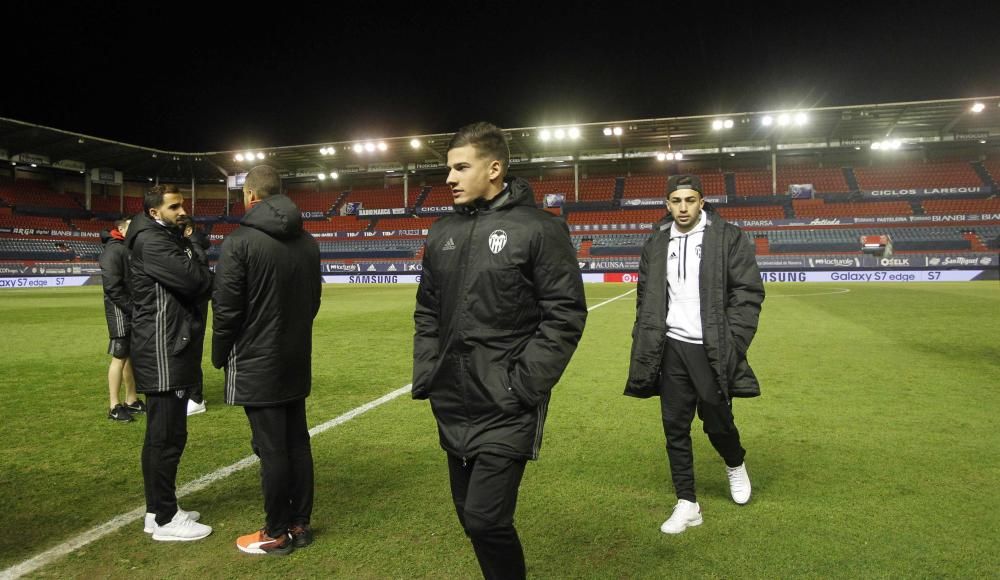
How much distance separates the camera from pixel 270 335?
10.3 ft

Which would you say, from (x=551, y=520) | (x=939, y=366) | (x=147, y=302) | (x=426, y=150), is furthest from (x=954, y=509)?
(x=426, y=150)

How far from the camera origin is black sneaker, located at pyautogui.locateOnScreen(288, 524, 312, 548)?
331 centimetres

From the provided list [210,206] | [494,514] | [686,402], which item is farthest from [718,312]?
[210,206]

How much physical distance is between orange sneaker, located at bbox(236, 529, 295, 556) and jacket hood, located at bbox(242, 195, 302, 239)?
162 centimetres

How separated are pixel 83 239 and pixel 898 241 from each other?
60.4 metres

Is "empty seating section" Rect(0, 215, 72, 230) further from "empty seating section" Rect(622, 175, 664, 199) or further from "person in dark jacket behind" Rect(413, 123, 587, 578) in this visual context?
"person in dark jacket behind" Rect(413, 123, 587, 578)

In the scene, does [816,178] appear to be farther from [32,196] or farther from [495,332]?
[32,196]

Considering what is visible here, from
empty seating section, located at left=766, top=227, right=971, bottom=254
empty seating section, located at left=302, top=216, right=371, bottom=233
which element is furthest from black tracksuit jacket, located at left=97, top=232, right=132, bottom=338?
empty seating section, located at left=302, top=216, right=371, bottom=233

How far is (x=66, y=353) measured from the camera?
10367 millimetres

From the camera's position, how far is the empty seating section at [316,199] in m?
55.8

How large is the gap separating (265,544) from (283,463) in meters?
0.45

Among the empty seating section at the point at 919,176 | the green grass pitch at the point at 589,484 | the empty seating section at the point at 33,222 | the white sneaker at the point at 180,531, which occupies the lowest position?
the green grass pitch at the point at 589,484

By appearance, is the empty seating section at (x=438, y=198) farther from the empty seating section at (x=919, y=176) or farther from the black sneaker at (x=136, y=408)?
the black sneaker at (x=136, y=408)

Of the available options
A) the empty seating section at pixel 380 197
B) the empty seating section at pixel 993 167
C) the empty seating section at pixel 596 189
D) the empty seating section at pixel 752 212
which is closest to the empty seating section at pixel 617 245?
the empty seating section at pixel 596 189
